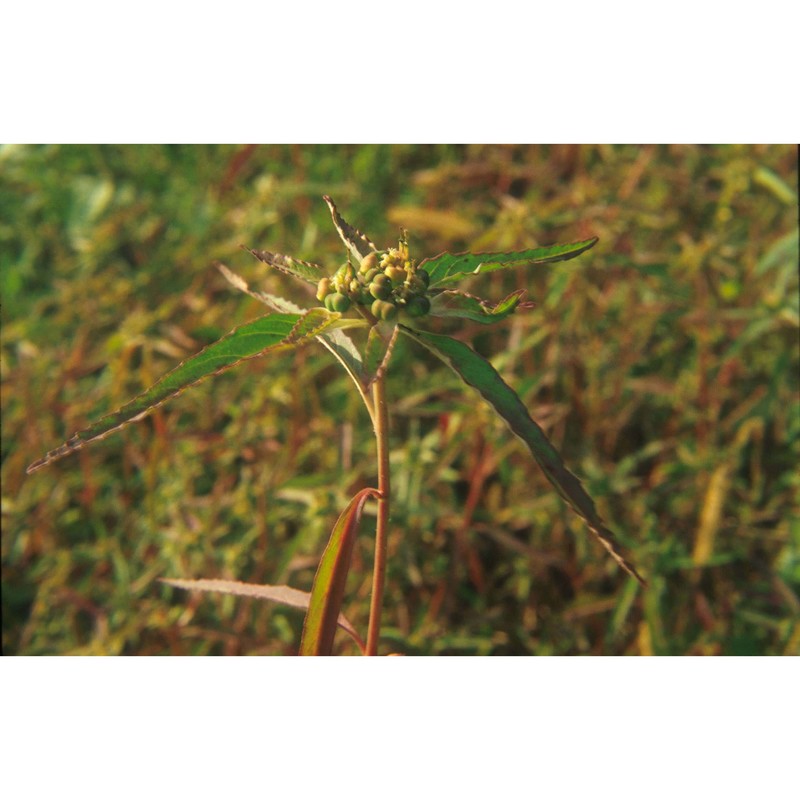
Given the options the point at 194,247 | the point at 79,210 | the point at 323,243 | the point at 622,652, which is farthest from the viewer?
the point at 79,210

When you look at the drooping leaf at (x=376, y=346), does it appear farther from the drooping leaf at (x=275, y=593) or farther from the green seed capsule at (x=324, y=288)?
the drooping leaf at (x=275, y=593)

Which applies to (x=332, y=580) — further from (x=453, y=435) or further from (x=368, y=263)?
(x=453, y=435)

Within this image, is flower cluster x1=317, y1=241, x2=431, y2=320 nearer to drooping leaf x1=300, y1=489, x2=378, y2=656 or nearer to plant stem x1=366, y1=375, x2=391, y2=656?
plant stem x1=366, y1=375, x2=391, y2=656

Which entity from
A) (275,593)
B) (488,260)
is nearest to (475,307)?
(488,260)

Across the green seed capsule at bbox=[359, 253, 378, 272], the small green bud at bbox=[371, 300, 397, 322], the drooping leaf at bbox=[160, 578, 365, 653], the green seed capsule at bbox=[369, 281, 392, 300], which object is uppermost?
the green seed capsule at bbox=[359, 253, 378, 272]

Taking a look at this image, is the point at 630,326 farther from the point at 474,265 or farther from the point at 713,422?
the point at 474,265

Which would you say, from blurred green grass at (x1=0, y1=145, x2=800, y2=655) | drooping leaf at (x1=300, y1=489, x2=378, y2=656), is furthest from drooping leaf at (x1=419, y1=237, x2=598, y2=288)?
blurred green grass at (x1=0, y1=145, x2=800, y2=655)

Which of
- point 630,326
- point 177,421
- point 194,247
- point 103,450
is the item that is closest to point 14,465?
point 103,450
